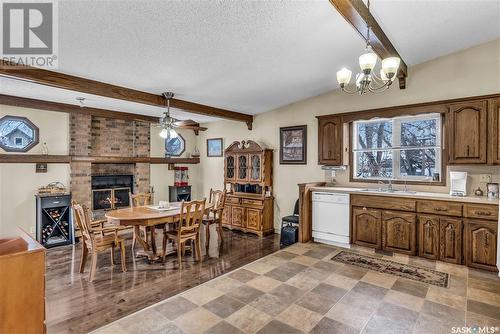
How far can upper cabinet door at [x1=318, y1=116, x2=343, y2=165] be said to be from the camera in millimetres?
4738

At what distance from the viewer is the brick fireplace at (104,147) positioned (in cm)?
523

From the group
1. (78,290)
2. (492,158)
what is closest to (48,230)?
(78,290)

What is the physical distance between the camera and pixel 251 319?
8.06 feet

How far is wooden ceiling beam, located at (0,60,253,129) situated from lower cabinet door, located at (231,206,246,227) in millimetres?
2012

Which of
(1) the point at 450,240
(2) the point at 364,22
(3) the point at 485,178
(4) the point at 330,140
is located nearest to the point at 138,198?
(4) the point at 330,140

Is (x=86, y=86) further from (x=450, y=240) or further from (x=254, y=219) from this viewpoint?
(x=450, y=240)

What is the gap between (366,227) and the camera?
4.20 metres

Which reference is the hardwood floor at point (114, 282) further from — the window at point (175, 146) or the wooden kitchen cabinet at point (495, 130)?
the wooden kitchen cabinet at point (495, 130)

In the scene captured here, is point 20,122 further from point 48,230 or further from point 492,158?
point 492,158

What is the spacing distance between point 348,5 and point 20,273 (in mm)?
3119

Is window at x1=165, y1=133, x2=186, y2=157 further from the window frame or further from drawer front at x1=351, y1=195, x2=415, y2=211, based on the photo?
drawer front at x1=351, y1=195, x2=415, y2=211

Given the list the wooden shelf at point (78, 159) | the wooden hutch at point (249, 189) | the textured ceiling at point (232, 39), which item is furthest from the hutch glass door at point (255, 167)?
the wooden shelf at point (78, 159)

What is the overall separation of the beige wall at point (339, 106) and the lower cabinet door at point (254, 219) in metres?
0.52
